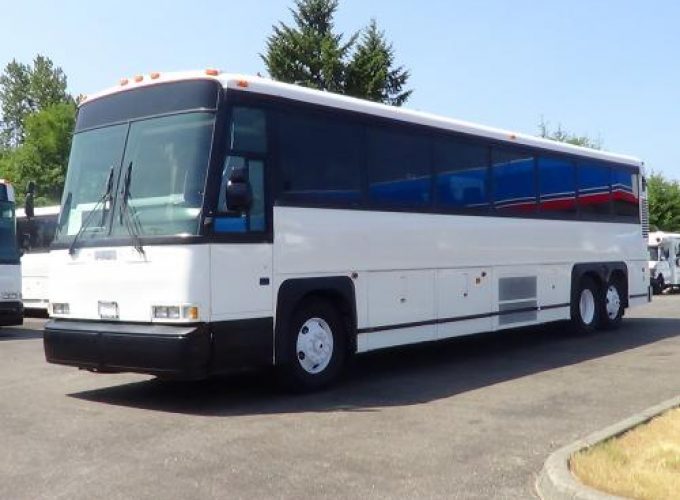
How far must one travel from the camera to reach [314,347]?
959 cm

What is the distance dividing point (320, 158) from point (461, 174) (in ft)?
10.5

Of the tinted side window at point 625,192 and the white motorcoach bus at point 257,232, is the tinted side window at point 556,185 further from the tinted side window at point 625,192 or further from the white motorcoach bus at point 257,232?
the white motorcoach bus at point 257,232

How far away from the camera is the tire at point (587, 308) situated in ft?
49.8

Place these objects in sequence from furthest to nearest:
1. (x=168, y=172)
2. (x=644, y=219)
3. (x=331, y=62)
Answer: (x=331, y=62) < (x=644, y=219) < (x=168, y=172)

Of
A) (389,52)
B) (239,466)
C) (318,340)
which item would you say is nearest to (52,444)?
(239,466)

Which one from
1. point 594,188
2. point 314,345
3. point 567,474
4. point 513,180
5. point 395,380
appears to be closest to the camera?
point 567,474

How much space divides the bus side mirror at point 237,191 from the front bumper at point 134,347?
1.26 meters

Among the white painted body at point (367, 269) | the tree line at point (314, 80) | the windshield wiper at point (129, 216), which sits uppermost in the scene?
the tree line at point (314, 80)

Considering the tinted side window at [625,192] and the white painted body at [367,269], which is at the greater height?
the tinted side window at [625,192]

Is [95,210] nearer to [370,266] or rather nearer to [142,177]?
[142,177]

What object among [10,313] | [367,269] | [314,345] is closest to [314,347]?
[314,345]

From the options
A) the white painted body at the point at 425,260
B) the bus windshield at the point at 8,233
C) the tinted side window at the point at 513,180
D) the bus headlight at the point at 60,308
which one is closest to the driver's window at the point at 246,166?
the white painted body at the point at 425,260

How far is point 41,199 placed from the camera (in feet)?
167

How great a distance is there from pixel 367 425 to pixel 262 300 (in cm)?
190
